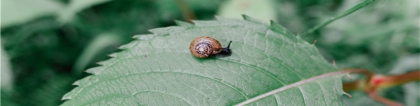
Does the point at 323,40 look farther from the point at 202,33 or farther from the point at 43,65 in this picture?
the point at 43,65

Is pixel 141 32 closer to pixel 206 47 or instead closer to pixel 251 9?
pixel 251 9

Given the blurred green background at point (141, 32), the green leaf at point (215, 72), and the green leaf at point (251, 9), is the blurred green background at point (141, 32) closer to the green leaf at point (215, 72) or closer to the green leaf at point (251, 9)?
the green leaf at point (251, 9)

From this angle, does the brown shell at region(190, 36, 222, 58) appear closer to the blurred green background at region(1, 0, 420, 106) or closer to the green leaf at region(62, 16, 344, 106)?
the green leaf at region(62, 16, 344, 106)

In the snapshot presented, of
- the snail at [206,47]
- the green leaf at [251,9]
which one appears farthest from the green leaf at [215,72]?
the green leaf at [251,9]

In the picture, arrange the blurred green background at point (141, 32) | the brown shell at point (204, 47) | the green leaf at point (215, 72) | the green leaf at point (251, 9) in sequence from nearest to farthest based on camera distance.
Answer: the green leaf at point (215, 72) < the brown shell at point (204, 47) < the green leaf at point (251, 9) < the blurred green background at point (141, 32)

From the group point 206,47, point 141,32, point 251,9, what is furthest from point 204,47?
point 141,32

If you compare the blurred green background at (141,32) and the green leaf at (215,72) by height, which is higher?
the blurred green background at (141,32)

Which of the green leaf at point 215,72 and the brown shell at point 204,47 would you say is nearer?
the green leaf at point 215,72
